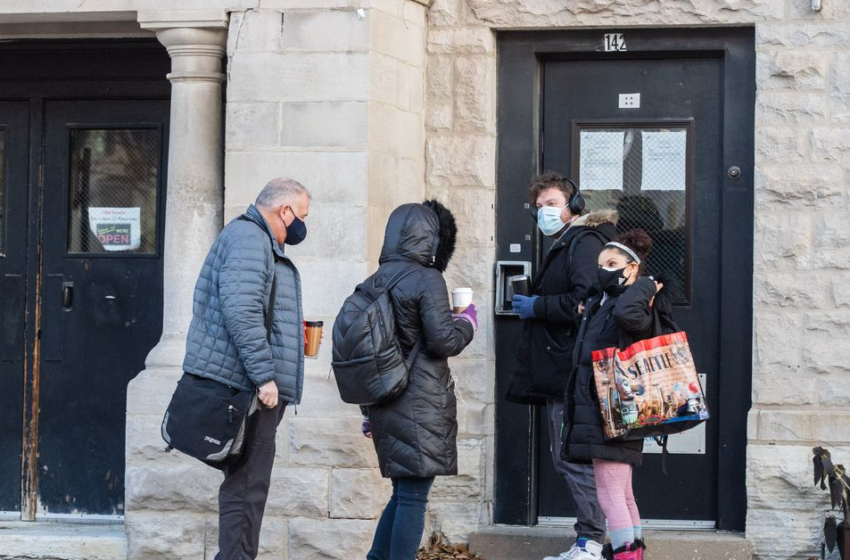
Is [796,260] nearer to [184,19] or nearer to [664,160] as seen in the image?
[664,160]

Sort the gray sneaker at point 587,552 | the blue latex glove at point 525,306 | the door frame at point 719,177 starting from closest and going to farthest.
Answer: the gray sneaker at point 587,552
the blue latex glove at point 525,306
the door frame at point 719,177

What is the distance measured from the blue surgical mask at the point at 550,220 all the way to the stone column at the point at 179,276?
1.70m

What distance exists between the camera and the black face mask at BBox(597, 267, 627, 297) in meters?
6.11

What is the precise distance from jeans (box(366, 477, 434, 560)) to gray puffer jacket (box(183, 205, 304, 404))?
625 millimetres

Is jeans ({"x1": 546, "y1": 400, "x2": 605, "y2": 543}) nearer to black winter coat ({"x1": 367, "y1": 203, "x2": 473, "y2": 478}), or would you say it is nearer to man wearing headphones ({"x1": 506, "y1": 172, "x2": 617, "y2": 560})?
man wearing headphones ({"x1": 506, "y1": 172, "x2": 617, "y2": 560})

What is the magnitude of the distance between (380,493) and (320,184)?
5.18ft

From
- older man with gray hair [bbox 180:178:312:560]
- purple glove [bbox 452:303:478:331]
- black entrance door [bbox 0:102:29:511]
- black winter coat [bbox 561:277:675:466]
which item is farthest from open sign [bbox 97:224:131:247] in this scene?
black winter coat [bbox 561:277:675:466]

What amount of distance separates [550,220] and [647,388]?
115cm

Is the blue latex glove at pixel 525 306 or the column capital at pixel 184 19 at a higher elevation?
the column capital at pixel 184 19

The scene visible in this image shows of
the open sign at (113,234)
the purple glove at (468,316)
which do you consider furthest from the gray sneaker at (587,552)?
the open sign at (113,234)

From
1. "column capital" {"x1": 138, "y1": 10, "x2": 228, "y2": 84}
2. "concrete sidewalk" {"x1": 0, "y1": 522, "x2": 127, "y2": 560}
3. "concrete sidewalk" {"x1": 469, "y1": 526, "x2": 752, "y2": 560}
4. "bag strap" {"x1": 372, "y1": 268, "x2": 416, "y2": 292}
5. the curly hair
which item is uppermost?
"column capital" {"x1": 138, "y1": 10, "x2": 228, "y2": 84}

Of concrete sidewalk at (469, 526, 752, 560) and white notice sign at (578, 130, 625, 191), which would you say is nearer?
concrete sidewalk at (469, 526, 752, 560)

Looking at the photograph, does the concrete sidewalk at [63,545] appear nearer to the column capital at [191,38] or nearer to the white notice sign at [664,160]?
the column capital at [191,38]

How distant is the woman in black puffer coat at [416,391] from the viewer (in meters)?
5.98
